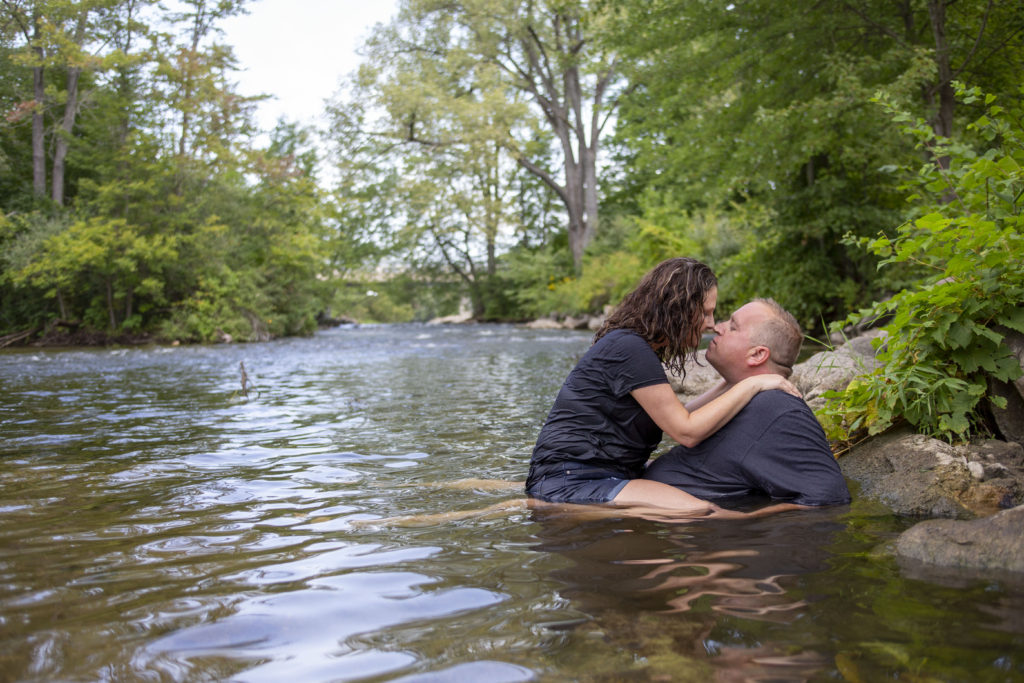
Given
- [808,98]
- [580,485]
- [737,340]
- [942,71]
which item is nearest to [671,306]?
[737,340]

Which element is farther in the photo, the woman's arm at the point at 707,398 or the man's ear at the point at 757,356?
the woman's arm at the point at 707,398

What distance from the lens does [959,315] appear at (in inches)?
173

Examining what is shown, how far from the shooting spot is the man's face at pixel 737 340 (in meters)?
4.12

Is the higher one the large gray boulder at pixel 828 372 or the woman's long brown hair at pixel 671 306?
the woman's long brown hair at pixel 671 306

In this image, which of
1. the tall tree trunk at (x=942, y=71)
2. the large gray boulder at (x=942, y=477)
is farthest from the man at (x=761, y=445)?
the tall tree trunk at (x=942, y=71)

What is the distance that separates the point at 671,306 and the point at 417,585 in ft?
6.21

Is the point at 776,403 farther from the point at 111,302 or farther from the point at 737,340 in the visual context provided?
the point at 111,302

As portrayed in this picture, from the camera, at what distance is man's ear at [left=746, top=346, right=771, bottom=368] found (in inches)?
161

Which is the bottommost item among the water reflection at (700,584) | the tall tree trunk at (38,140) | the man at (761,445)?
the water reflection at (700,584)

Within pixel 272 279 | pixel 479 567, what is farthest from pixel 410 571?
pixel 272 279

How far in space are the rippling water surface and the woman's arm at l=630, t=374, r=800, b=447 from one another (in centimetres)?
46

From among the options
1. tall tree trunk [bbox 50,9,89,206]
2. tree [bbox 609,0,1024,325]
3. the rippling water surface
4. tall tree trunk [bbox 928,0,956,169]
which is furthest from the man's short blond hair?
tall tree trunk [bbox 50,9,89,206]

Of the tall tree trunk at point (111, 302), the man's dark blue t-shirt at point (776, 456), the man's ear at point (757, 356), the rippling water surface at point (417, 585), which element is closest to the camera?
the rippling water surface at point (417, 585)

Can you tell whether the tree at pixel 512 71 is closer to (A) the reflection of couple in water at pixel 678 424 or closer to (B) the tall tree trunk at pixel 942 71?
(B) the tall tree trunk at pixel 942 71
